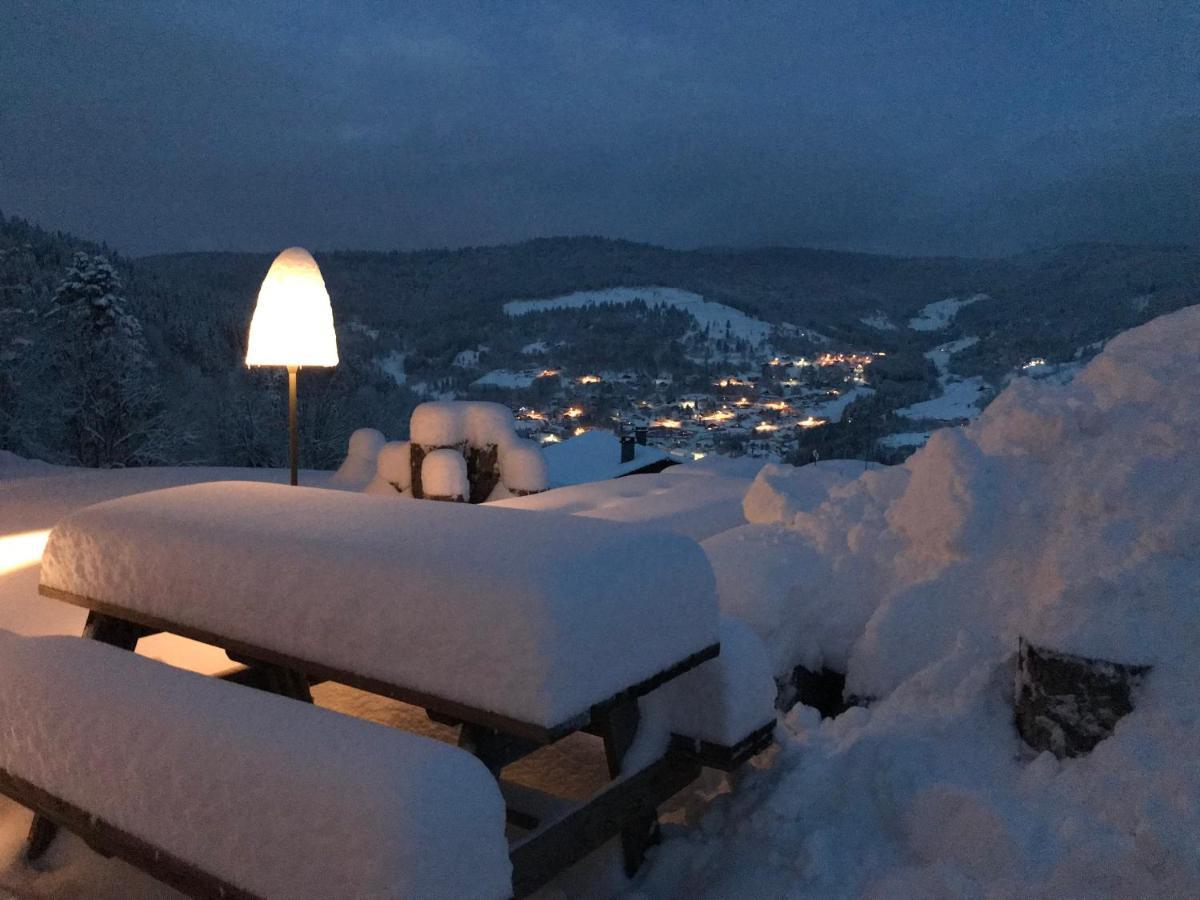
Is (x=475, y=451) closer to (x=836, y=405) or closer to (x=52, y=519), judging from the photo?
(x=52, y=519)

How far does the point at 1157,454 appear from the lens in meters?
3.04

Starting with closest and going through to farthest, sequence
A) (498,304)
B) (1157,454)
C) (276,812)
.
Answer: (276,812) → (1157,454) → (498,304)

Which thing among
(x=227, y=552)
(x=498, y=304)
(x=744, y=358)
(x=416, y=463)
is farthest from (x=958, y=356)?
(x=498, y=304)

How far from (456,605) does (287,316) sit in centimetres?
400

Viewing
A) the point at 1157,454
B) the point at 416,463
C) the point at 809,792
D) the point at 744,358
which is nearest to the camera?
the point at 809,792

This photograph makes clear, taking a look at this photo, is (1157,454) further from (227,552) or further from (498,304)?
(498,304)

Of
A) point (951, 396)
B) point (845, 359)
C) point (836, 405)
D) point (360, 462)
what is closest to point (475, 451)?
point (360, 462)

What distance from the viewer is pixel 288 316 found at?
212 inches

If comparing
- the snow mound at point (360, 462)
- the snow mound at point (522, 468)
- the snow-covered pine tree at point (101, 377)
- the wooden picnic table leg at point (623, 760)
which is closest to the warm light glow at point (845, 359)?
the snow mound at point (360, 462)

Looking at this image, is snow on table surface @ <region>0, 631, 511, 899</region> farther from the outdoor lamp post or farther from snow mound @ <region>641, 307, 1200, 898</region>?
the outdoor lamp post

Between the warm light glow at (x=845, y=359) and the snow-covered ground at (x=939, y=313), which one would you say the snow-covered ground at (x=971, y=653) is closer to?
the snow-covered ground at (x=939, y=313)

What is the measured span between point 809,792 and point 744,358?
2259cm

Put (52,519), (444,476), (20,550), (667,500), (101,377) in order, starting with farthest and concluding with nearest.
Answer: (101,377) → (444,476) → (667,500) → (52,519) → (20,550)

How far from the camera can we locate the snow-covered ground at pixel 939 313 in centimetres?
1454
